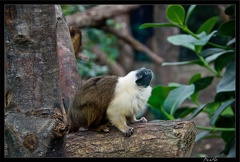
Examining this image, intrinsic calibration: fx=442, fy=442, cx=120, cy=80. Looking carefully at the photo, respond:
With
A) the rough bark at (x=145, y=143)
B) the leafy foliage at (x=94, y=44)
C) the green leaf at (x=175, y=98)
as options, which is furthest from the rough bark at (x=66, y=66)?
the leafy foliage at (x=94, y=44)

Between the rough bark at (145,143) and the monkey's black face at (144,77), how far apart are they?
461 mm

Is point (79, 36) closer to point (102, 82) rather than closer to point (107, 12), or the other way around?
point (102, 82)

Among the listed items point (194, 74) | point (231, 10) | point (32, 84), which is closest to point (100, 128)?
point (32, 84)

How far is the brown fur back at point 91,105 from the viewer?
2.61m

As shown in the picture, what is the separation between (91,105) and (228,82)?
4.41 feet

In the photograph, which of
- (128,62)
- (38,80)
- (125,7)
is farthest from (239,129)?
(128,62)

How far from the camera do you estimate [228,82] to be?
3477 millimetres

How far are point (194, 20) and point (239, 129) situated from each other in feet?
18.7

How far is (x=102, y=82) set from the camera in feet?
8.79

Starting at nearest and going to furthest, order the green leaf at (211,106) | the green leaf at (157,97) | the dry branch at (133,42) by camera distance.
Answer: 1. the green leaf at (157,97)
2. the green leaf at (211,106)
3. the dry branch at (133,42)

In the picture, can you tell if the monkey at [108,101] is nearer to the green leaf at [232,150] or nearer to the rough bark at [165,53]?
the green leaf at [232,150]

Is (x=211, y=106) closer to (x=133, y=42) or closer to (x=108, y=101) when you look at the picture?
(x=108, y=101)

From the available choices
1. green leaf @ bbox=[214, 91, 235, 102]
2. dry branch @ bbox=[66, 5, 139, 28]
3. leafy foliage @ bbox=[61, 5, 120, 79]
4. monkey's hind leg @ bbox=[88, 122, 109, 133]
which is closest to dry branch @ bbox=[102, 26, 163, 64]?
leafy foliage @ bbox=[61, 5, 120, 79]

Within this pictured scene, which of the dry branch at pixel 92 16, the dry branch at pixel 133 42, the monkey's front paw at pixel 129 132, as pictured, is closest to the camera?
the monkey's front paw at pixel 129 132
